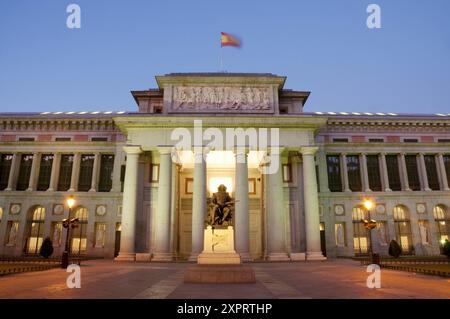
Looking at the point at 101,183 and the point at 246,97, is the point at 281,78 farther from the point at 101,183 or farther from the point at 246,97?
the point at 101,183

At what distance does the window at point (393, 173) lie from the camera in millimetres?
43844

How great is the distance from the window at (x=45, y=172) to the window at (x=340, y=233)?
37.5 m

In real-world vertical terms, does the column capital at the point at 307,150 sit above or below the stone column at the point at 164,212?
Result: above

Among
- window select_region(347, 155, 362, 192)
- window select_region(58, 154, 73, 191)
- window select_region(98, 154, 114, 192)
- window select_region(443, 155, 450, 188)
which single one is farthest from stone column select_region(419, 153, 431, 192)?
window select_region(58, 154, 73, 191)

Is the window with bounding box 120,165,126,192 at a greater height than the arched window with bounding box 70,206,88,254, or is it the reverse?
the window with bounding box 120,165,126,192

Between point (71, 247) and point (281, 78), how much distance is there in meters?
32.2

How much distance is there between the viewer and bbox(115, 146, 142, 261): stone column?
31.1 m

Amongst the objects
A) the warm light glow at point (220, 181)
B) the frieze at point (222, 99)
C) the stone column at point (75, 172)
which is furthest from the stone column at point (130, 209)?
the stone column at point (75, 172)

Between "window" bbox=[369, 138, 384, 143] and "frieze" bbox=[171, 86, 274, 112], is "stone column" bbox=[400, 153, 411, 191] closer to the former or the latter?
"window" bbox=[369, 138, 384, 143]

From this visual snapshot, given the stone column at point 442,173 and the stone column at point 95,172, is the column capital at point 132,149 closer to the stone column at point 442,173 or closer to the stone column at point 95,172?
the stone column at point 95,172

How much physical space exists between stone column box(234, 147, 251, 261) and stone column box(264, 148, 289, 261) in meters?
2.49

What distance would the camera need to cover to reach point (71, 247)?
40406 millimetres

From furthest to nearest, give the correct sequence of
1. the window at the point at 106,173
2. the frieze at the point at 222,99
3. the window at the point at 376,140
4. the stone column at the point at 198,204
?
the window at the point at 376,140
the window at the point at 106,173
the frieze at the point at 222,99
the stone column at the point at 198,204
